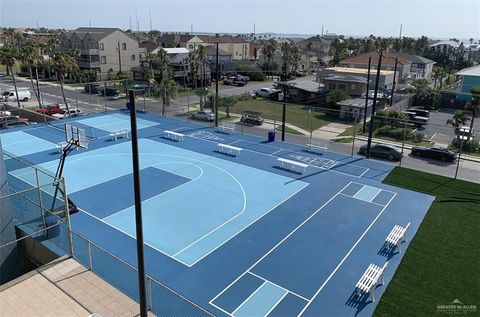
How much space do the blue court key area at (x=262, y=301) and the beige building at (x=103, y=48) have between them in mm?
65569

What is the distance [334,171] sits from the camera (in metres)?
27.0

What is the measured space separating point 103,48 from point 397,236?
70.9 m

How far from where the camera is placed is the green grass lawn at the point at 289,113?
45975 mm

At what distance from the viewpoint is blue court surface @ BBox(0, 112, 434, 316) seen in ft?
47.5

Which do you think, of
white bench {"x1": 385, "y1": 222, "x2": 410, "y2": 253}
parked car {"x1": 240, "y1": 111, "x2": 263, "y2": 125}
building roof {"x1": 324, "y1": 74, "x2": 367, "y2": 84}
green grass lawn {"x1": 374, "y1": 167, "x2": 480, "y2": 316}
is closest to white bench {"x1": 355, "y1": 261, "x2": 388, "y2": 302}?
green grass lawn {"x1": 374, "y1": 167, "x2": 480, "y2": 316}

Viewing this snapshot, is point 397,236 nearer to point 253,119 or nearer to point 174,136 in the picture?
point 174,136

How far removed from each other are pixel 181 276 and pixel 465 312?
34.2ft

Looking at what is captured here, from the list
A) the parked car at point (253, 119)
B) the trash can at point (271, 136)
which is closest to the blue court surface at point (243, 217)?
the trash can at point (271, 136)

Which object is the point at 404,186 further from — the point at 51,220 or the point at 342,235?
the point at 51,220

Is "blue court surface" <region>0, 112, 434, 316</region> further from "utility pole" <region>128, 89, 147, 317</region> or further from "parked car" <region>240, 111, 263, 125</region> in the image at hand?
"parked car" <region>240, 111, 263, 125</region>

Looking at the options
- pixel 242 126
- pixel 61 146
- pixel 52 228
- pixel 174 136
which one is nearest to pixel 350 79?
pixel 242 126

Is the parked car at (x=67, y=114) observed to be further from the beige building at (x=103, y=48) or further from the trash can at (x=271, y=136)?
the beige building at (x=103, y=48)

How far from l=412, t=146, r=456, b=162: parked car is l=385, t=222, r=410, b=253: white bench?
17075mm

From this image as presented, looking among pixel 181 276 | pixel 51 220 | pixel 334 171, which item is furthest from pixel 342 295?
pixel 334 171
